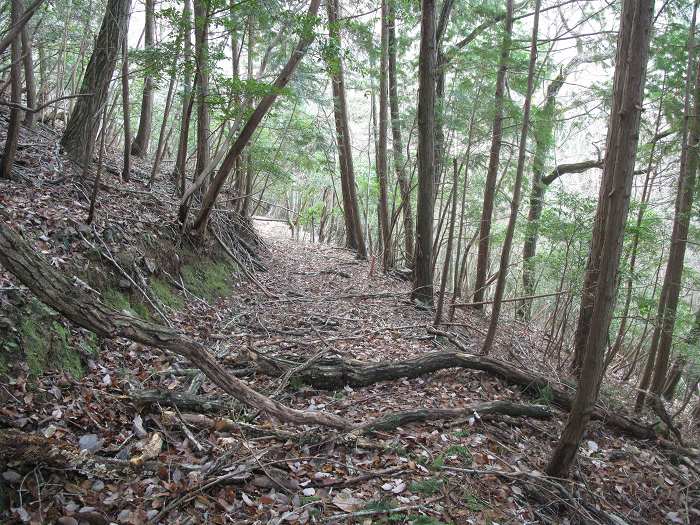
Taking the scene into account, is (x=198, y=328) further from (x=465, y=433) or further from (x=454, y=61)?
(x=454, y=61)

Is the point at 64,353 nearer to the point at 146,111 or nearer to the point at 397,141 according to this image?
the point at 146,111

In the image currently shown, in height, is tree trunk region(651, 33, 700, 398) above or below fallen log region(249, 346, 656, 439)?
above

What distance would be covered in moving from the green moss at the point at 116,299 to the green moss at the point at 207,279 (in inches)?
64.8

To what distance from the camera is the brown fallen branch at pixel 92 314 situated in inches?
115

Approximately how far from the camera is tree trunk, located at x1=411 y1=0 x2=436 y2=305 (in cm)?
776

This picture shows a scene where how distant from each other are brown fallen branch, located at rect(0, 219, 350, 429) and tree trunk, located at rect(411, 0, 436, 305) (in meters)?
5.47

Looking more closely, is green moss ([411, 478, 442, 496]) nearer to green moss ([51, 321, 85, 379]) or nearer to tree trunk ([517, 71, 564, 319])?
green moss ([51, 321, 85, 379])

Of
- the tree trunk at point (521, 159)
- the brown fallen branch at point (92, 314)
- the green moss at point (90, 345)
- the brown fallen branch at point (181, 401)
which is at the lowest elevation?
the brown fallen branch at point (181, 401)

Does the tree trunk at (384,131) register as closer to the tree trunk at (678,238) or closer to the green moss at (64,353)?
the tree trunk at (678,238)

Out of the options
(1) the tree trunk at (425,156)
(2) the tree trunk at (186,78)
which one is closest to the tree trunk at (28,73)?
(2) the tree trunk at (186,78)

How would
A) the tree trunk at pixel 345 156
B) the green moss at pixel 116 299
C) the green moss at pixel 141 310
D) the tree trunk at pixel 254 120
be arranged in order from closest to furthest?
the green moss at pixel 116 299 < the green moss at pixel 141 310 < the tree trunk at pixel 254 120 < the tree trunk at pixel 345 156

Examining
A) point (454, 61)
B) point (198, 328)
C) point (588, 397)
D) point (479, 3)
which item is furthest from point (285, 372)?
point (479, 3)

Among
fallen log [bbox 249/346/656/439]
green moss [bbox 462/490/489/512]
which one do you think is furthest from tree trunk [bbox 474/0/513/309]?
green moss [bbox 462/490/489/512]

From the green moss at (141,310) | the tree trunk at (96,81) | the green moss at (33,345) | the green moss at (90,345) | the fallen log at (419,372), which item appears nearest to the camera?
the green moss at (33,345)
